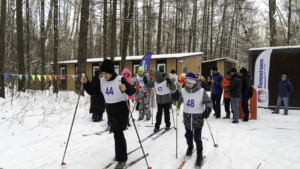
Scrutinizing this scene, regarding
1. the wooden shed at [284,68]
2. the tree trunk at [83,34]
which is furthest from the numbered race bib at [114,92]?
the wooden shed at [284,68]

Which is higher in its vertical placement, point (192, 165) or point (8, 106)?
point (8, 106)

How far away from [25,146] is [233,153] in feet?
15.6

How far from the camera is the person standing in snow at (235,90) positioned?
743 cm

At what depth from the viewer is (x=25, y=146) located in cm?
476

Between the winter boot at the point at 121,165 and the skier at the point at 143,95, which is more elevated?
the skier at the point at 143,95

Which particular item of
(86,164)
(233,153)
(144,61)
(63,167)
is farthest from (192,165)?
(144,61)

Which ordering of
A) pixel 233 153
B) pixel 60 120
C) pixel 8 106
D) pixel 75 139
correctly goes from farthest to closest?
pixel 8 106, pixel 60 120, pixel 75 139, pixel 233 153

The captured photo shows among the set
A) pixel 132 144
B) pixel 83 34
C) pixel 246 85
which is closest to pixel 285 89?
pixel 246 85

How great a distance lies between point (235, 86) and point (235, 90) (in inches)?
5.8

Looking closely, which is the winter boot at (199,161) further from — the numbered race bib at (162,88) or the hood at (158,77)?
the hood at (158,77)

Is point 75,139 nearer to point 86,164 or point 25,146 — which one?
point 25,146

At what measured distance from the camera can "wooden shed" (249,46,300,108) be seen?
31.7 feet

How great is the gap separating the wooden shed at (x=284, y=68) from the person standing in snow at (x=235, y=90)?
11.9 ft

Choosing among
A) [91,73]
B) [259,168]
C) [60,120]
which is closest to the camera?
[259,168]
